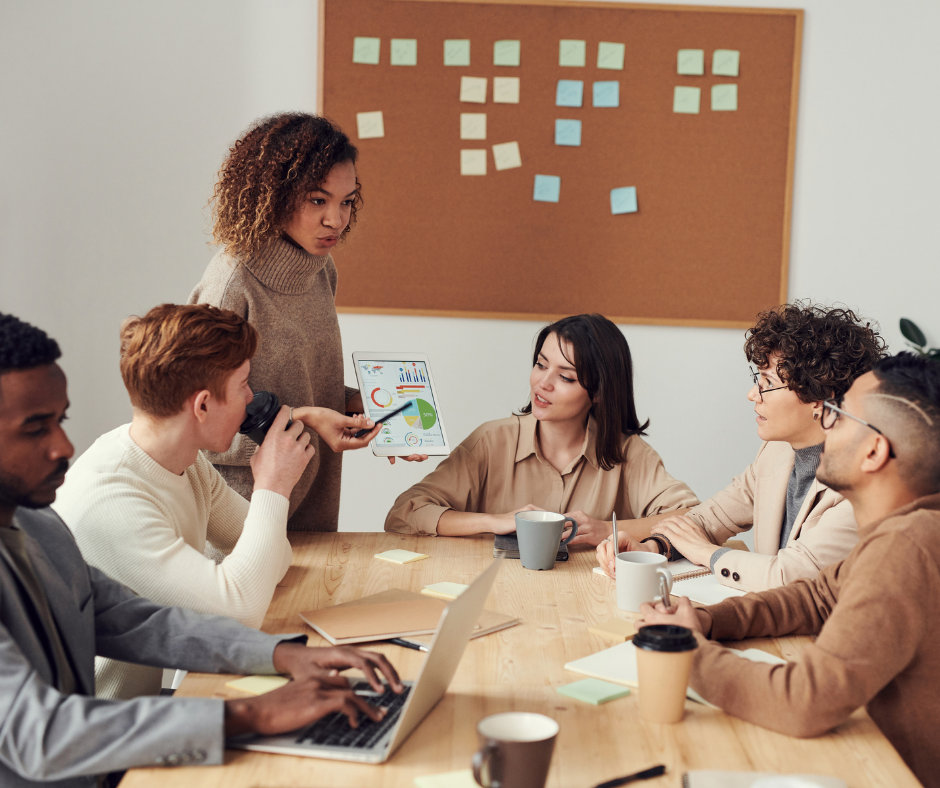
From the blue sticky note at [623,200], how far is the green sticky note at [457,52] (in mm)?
685

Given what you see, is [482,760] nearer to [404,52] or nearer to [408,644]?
[408,644]

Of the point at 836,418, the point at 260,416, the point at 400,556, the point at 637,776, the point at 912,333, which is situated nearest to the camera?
the point at 637,776

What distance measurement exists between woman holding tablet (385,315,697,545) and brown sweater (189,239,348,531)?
358 mm

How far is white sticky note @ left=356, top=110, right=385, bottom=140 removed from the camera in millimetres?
3240

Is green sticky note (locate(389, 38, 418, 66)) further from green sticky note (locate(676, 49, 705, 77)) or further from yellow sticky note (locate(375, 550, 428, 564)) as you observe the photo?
yellow sticky note (locate(375, 550, 428, 564))

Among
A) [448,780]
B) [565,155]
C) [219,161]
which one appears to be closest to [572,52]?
[565,155]

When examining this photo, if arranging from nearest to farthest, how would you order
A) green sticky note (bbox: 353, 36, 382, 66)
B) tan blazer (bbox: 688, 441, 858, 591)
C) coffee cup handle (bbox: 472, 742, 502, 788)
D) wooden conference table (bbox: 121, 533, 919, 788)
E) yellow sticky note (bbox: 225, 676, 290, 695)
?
coffee cup handle (bbox: 472, 742, 502, 788) < wooden conference table (bbox: 121, 533, 919, 788) < yellow sticky note (bbox: 225, 676, 290, 695) < tan blazer (bbox: 688, 441, 858, 591) < green sticky note (bbox: 353, 36, 382, 66)

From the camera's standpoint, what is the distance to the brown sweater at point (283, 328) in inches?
80.9

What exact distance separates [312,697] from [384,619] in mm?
393

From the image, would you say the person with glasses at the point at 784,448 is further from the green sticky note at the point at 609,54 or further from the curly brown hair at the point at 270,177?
the green sticky note at the point at 609,54

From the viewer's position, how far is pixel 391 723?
109 cm

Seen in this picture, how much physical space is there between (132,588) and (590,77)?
249cm

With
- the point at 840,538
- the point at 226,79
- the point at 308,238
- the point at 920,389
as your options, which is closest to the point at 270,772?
the point at 920,389

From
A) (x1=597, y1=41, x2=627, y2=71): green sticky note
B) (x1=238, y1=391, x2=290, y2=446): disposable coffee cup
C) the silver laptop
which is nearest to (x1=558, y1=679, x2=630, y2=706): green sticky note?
the silver laptop
